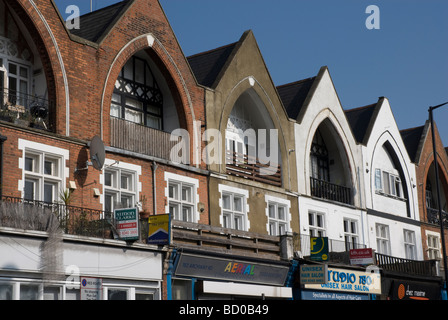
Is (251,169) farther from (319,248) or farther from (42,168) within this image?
(42,168)

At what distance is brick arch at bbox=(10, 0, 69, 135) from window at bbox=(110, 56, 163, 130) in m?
3.12

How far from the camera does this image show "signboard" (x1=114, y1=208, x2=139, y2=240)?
20.1 metres

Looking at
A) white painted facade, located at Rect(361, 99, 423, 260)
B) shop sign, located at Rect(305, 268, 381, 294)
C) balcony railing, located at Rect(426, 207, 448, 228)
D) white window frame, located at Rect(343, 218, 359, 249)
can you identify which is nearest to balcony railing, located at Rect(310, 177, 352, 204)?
white window frame, located at Rect(343, 218, 359, 249)

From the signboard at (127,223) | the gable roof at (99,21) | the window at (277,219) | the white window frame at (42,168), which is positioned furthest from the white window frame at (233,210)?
the white window frame at (42,168)

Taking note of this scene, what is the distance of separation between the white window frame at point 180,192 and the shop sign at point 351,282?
5.46 m

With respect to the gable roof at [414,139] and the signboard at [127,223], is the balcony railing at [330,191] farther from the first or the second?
the signboard at [127,223]

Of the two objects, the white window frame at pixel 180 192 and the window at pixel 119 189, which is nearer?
the window at pixel 119 189

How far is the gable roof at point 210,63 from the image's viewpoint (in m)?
29.3

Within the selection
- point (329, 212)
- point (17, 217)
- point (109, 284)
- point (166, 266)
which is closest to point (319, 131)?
point (329, 212)

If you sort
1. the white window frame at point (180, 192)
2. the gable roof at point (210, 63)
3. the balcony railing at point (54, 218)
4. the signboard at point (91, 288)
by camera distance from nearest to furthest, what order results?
1. the balcony railing at point (54, 218)
2. the signboard at point (91, 288)
3. the white window frame at point (180, 192)
4. the gable roof at point (210, 63)

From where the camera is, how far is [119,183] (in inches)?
915

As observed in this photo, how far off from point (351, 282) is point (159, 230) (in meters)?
12.0

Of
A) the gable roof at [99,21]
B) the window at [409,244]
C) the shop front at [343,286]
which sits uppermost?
the gable roof at [99,21]

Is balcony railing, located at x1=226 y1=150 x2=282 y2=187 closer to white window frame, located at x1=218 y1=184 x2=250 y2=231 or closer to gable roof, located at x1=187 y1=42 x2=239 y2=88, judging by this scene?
white window frame, located at x1=218 y1=184 x2=250 y2=231
